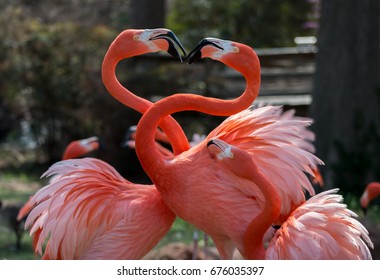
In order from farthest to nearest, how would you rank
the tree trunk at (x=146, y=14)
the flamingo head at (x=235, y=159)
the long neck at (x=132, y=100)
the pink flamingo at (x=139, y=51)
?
1. the tree trunk at (x=146, y=14)
2. the long neck at (x=132, y=100)
3. the pink flamingo at (x=139, y=51)
4. the flamingo head at (x=235, y=159)

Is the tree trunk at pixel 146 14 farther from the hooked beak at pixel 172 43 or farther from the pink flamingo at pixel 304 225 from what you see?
the pink flamingo at pixel 304 225

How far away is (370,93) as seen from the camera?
741 cm

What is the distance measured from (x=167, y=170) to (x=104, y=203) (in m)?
0.40

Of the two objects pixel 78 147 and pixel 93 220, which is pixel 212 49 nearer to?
pixel 93 220

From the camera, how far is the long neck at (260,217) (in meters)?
3.35

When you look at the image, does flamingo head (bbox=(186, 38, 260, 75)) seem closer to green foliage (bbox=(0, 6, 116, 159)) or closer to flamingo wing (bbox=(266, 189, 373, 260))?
flamingo wing (bbox=(266, 189, 373, 260))

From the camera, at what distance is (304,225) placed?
3.41 metres

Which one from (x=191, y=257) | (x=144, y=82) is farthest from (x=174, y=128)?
(x=144, y=82)

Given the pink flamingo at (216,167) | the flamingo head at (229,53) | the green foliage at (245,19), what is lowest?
the green foliage at (245,19)

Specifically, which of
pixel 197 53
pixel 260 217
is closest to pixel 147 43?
pixel 197 53

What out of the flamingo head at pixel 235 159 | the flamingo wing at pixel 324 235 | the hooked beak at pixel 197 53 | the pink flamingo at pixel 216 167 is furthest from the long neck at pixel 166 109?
the flamingo wing at pixel 324 235

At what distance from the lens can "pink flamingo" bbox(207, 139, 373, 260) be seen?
10.8 feet

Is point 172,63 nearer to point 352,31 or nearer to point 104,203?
point 352,31

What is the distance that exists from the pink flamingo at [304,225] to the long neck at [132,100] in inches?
25.8
